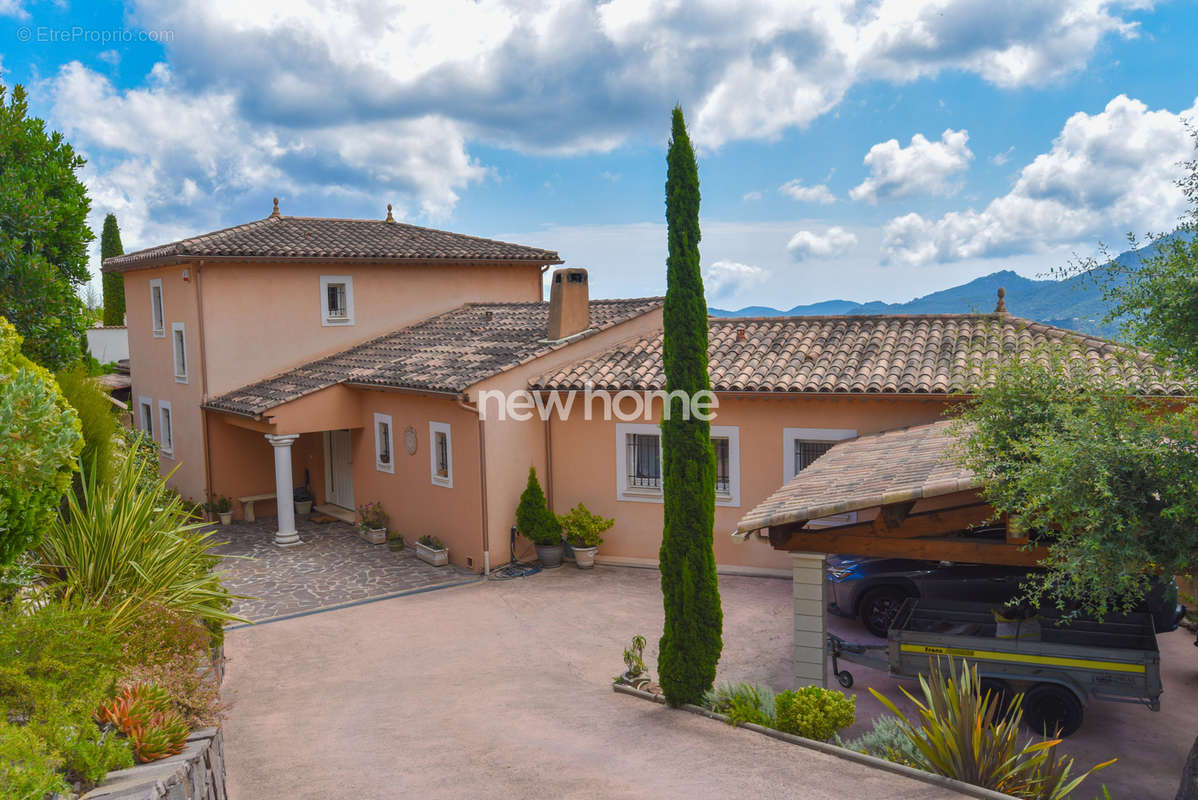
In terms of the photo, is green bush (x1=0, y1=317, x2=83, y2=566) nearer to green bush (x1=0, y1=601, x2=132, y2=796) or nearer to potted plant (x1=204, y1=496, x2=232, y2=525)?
green bush (x1=0, y1=601, x2=132, y2=796)

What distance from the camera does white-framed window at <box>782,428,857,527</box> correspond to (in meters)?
14.8

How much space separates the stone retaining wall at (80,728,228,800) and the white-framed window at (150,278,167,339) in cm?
1783

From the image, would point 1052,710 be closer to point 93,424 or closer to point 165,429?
point 93,424

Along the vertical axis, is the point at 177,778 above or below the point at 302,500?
above

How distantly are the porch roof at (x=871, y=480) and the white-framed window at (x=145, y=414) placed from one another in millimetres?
19621

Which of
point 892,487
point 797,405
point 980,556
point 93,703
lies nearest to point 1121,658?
point 980,556

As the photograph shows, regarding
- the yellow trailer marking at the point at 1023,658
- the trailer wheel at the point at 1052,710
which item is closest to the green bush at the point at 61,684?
the yellow trailer marking at the point at 1023,658

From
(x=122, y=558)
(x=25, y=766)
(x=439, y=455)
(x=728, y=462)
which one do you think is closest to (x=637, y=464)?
(x=728, y=462)

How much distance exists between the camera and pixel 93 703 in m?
5.96

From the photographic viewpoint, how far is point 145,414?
25.0m

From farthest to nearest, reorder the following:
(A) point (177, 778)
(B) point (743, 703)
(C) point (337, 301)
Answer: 1. (C) point (337, 301)
2. (B) point (743, 703)
3. (A) point (177, 778)

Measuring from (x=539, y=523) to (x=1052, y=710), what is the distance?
9318mm

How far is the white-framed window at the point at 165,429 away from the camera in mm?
23078

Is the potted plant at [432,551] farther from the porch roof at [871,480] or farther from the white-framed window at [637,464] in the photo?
the porch roof at [871,480]
